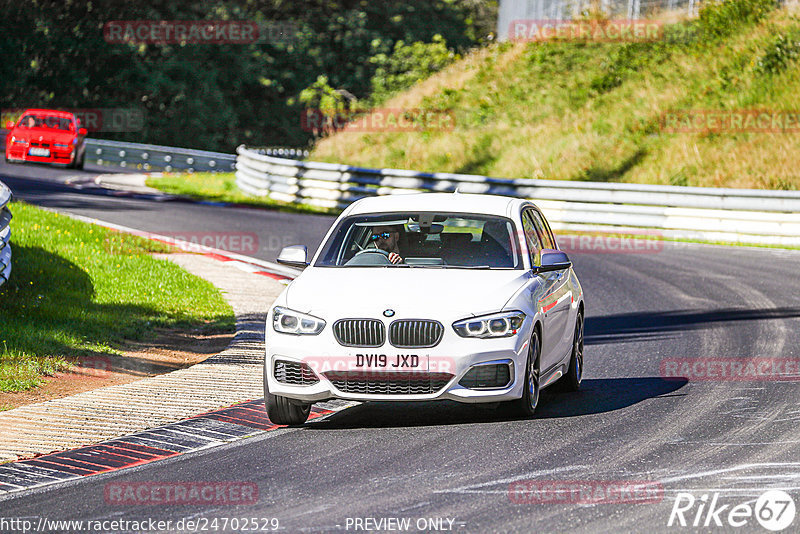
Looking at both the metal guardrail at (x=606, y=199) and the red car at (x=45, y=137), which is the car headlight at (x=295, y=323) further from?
the red car at (x=45, y=137)

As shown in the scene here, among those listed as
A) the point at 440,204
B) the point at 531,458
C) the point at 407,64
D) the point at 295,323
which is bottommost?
the point at 531,458

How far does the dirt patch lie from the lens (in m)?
10.1

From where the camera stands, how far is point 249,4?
221ft

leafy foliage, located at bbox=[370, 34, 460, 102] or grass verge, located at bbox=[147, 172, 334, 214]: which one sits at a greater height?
leafy foliage, located at bbox=[370, 34, 460, 102]

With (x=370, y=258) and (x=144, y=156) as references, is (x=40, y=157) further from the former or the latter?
(x=370, y=258)

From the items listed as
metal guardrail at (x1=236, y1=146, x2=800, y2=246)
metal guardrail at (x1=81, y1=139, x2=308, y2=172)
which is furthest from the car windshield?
metal guardrail at (x1=81, y1=139, x2=308, y2=172)

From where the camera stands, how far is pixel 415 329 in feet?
27.5

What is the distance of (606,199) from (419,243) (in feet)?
59.0

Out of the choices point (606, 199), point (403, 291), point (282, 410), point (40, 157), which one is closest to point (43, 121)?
point (40, 157)

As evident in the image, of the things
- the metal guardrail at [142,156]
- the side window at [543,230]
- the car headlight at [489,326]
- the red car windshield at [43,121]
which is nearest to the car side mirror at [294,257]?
the car headlight at [489,326]

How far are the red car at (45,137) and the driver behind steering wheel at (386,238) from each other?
2380cm

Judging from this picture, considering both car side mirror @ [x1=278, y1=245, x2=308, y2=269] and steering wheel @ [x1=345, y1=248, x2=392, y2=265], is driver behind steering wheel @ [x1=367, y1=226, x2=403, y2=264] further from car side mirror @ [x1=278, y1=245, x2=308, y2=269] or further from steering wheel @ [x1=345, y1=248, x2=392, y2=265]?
car side mirror @ [x1=278, y1=245, x2=308, y2=269]

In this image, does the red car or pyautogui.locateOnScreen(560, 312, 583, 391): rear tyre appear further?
the red car

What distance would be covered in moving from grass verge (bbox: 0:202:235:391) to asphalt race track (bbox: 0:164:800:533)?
339 centimetres
